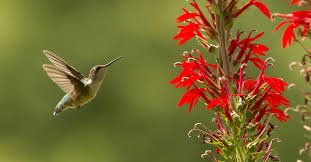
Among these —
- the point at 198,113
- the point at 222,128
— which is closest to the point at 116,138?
the point at 198,113

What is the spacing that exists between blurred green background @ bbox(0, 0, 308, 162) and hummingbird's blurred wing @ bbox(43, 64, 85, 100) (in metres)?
7.50

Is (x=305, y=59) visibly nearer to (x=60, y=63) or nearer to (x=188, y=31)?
(x=188, y=31)

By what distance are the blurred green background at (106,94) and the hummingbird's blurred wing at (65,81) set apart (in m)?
7.50

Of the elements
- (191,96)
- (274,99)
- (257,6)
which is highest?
(257,6)

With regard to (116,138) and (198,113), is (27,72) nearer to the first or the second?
(116,138)

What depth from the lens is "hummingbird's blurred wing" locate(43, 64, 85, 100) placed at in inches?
Result: 117

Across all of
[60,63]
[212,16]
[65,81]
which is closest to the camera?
[212,16]

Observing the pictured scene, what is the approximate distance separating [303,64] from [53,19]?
12.4 meters

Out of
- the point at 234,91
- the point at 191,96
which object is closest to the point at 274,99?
the point at 234,91

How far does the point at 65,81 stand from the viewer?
312 cm

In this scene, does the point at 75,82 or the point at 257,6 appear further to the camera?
the point at 75,82

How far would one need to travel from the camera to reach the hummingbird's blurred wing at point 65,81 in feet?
9.78

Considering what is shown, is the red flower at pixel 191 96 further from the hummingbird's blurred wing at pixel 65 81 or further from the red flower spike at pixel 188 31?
the hummingbird's blurred wing at pixel 65 81

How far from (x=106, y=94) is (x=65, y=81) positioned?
8673 mm
